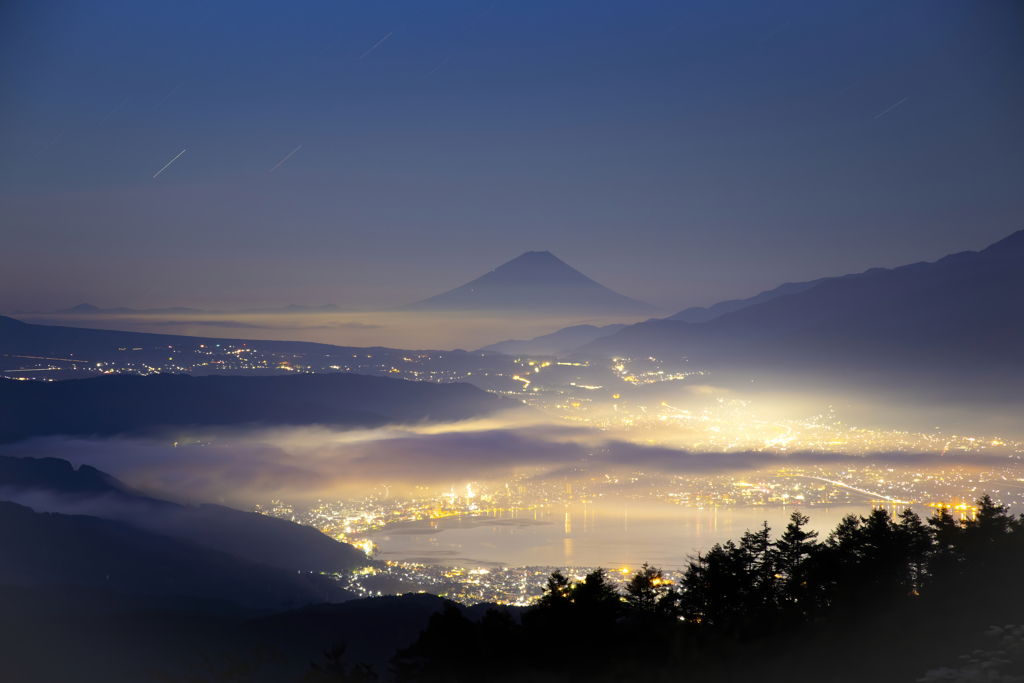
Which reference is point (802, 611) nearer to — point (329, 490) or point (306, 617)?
point (306, 617)

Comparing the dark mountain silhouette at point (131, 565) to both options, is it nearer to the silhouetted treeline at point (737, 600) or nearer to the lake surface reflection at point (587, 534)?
the lake surface reflection at point (587, 534)

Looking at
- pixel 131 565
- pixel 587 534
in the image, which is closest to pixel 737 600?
pixel 587 534

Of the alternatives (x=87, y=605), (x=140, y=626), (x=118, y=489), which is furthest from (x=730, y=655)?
(x=118, y=489)

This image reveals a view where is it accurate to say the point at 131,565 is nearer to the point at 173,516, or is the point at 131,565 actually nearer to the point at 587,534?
the point at 173,516

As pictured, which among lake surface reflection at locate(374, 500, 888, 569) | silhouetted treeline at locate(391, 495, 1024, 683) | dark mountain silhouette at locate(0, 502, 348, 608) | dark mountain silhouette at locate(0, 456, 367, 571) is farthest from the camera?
dark mountain silhouette at locate(0, 456, 367, 571)

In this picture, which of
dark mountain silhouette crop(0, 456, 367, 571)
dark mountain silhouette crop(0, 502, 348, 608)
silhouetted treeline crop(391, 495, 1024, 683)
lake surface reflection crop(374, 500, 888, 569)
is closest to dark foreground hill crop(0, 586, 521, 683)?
dark mountain silhouette crop(0, 502, 348, 608)

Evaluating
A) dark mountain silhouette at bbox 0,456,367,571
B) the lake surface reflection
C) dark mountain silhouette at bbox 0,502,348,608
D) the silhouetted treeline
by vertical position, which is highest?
the silhouetted treeline

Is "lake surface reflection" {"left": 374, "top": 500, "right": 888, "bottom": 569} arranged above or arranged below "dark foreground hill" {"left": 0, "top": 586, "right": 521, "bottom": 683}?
above

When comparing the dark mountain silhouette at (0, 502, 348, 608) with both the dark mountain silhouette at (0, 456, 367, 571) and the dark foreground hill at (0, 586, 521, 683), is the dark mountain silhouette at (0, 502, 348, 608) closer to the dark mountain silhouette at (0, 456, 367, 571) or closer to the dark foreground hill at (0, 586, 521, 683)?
the dark mountain silhouette at (0, 456, 367, 571)
